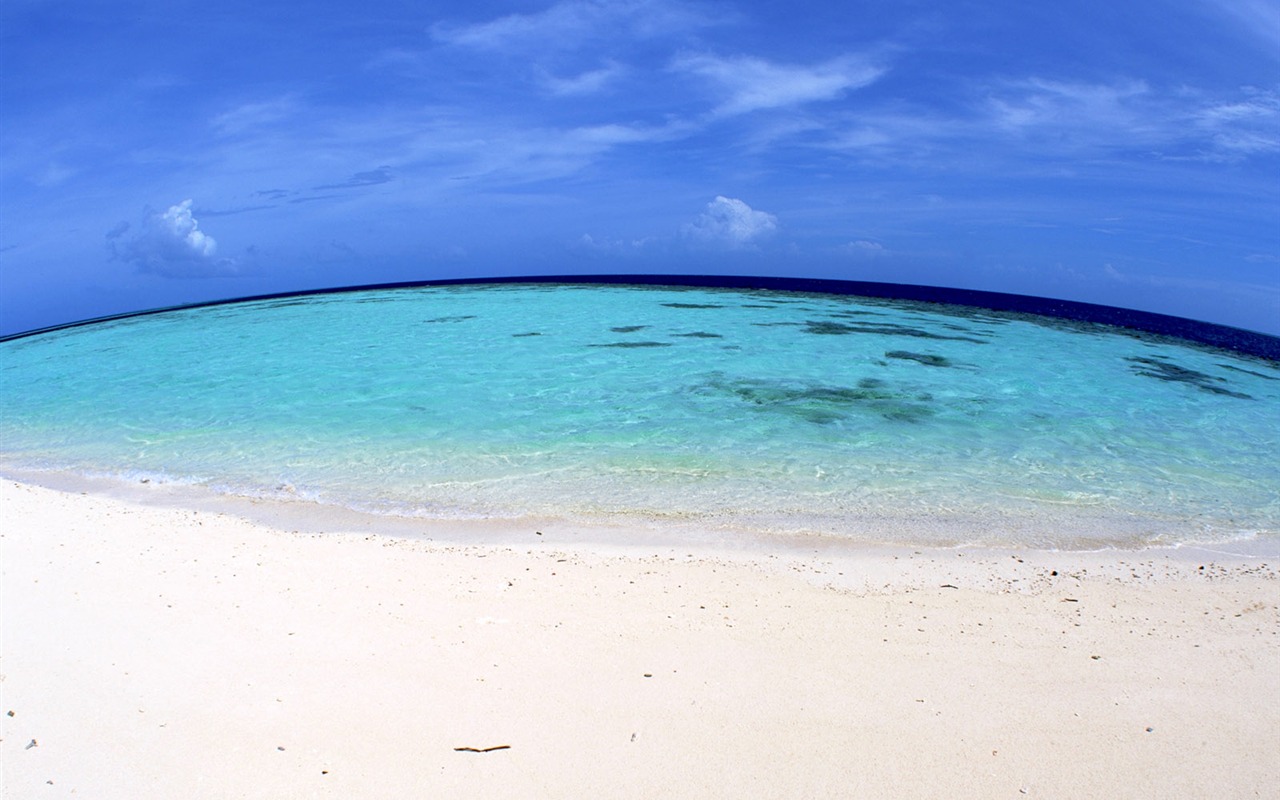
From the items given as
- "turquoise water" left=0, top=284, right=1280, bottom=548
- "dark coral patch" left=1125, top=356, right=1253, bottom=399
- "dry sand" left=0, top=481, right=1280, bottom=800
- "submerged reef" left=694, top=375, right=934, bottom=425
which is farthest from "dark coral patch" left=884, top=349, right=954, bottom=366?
"dry sand" left=0, top=481, right=1280, bottom=800

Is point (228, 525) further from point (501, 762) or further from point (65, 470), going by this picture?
point (501, 762)

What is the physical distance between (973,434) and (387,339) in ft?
45.4

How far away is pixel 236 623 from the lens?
12.1 ft

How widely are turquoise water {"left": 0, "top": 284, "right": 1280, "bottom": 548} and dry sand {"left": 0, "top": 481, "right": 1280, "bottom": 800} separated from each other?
120cm

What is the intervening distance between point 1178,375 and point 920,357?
228 inches

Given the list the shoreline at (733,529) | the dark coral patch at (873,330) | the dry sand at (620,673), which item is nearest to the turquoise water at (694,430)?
the shoreline at (733,529)

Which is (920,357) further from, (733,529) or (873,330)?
(733,529)

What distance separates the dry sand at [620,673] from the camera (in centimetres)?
259

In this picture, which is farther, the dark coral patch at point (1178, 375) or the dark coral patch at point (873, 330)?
the dark coral patch at point (873, 330)

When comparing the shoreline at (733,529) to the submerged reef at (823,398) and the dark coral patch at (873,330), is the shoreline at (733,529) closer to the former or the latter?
the submerged reef at (823,398)

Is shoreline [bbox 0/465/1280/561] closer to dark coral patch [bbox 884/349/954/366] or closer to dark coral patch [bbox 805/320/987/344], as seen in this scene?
dark coral patch [bbox 884/349/954/366]

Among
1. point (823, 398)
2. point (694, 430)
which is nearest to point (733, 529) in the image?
point (694, 430)

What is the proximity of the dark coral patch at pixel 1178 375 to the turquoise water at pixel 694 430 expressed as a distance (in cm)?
12

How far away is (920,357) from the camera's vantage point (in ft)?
49.6
